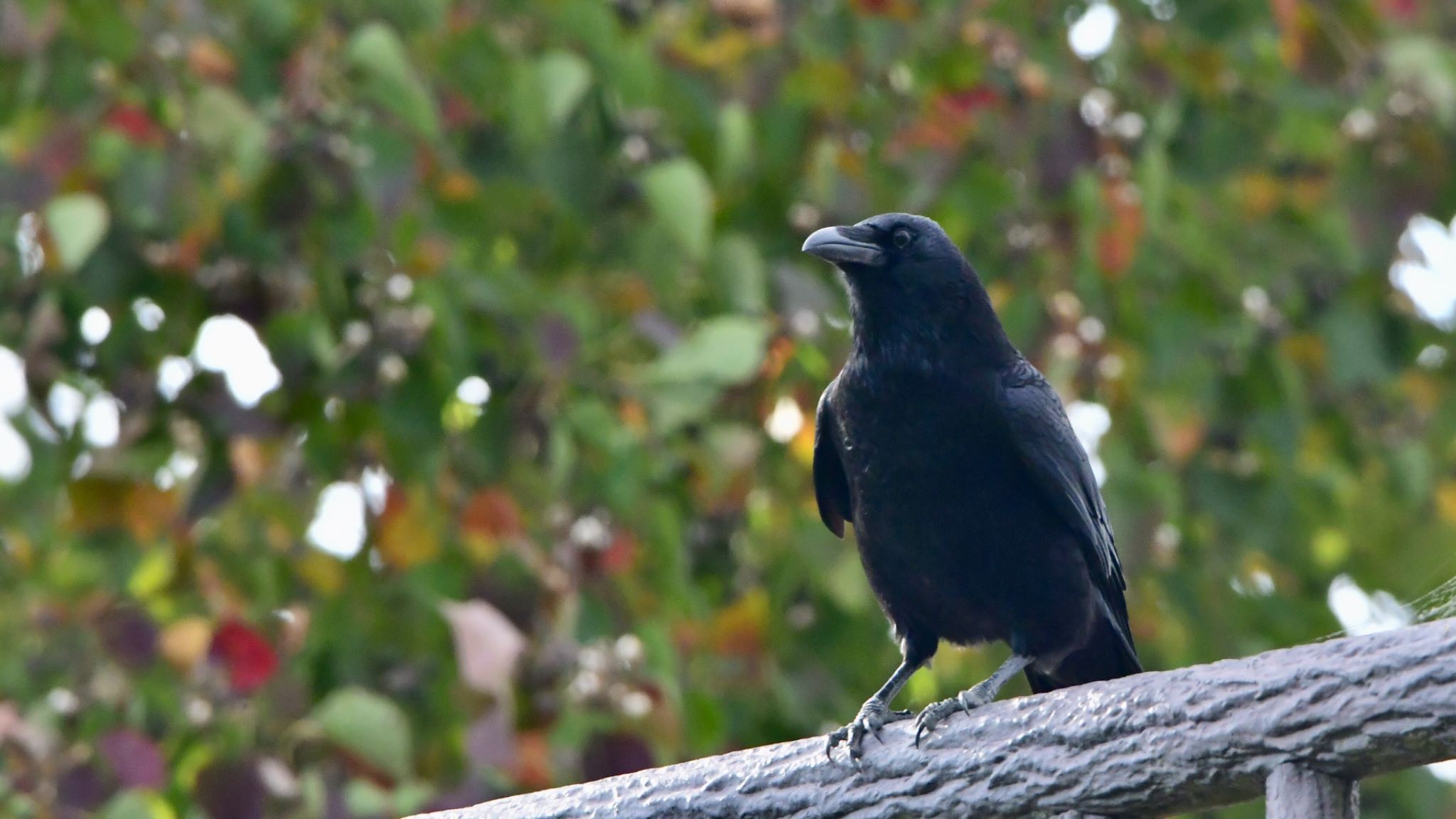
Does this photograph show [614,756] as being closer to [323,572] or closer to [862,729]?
[323,572]

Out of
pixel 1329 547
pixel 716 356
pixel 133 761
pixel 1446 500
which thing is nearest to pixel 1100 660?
pixel 716 356

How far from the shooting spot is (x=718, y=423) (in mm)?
4332

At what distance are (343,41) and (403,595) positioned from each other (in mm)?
1295

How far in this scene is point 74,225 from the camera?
352 centimetres

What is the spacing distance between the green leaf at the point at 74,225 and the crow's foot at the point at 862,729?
1865 mm

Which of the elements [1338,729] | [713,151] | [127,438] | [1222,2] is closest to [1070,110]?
[1222,2]

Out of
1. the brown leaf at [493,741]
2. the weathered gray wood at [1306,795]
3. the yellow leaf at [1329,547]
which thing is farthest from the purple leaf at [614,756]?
the yellow leaf at [1329,547]

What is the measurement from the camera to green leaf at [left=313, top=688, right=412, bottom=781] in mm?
3307

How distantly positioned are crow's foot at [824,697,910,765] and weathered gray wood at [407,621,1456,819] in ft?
0.06

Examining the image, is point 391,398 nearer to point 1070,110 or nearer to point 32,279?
point 32,279

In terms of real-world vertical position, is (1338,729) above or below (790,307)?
above

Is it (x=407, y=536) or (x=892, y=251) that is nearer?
(x=892, y=251)

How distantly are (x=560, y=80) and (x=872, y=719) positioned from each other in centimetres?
192

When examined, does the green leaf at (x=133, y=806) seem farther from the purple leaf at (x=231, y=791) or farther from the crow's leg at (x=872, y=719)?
the crow's leg at (x=872, y=719)
